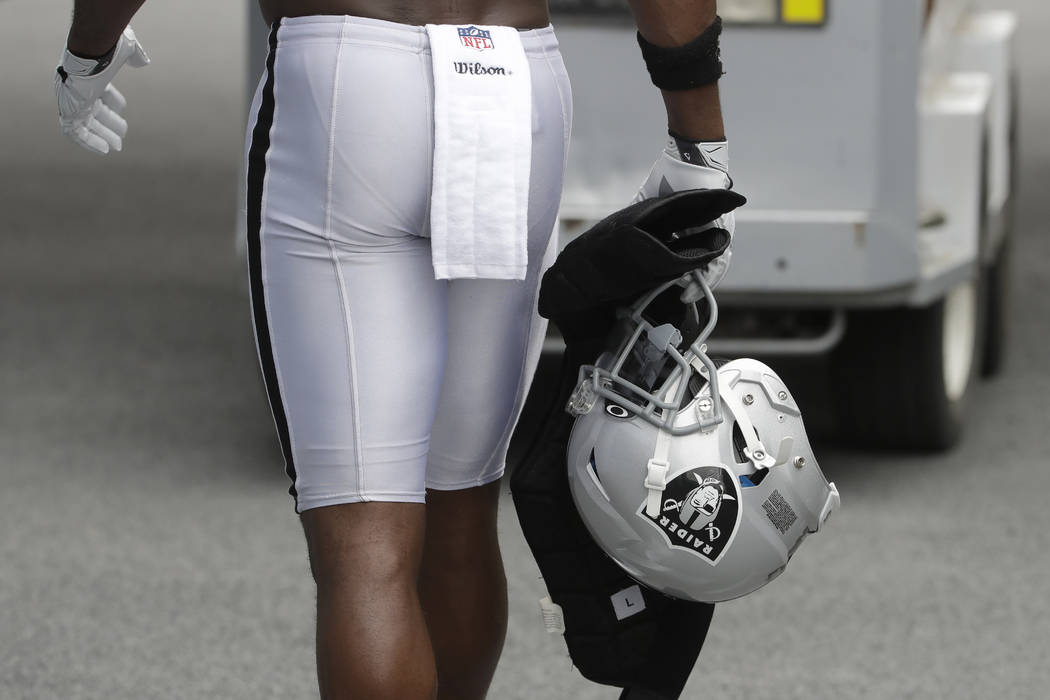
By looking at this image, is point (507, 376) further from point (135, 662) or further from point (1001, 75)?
point (1001, 75)

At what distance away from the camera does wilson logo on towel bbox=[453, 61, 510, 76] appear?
2475 mm

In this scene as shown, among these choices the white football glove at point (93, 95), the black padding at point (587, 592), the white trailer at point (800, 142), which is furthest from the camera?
the white trailer at point (800, 142)

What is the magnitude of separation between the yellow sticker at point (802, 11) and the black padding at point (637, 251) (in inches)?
106

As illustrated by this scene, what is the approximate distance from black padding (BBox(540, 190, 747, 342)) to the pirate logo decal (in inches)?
11.1

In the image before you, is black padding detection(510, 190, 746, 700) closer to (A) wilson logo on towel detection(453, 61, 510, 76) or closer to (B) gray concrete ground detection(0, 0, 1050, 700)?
Answer: (A) wilson logo on towel detection(453, 61, 510, 76)

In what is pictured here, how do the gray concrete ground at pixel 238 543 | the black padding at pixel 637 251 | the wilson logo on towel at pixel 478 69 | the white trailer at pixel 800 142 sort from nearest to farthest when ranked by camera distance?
the wilson logo on towel at pixel 478 69, the black padding at pixel 637 251, the gray concrete ground at pixel 238 543, the white trailer at pixel 800 142

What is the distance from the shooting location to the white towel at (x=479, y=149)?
8.14 ft

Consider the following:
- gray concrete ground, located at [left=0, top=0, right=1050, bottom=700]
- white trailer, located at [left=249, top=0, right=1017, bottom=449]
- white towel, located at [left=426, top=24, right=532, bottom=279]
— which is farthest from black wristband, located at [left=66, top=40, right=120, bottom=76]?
white trailer, located at [left=249, top=0, right=1017, bottom=449]

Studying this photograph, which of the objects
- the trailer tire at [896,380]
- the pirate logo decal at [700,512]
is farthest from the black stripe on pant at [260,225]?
the trailer tire at [896,380]

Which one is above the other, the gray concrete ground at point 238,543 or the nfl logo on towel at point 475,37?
the nfl logo on towel at point 475,37

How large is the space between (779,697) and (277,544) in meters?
1.62

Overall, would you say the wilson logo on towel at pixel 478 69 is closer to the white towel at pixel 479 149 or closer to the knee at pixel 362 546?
the white towel at pixel 479 149

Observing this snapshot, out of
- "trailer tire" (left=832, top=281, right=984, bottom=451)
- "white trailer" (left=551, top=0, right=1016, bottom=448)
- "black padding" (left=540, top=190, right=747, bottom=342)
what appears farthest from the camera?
"trailer tire" (left=832, top=281, right=984, bottom=451)

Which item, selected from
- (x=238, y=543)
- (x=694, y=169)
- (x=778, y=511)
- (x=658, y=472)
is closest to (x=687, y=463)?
(x=658, y=472)
